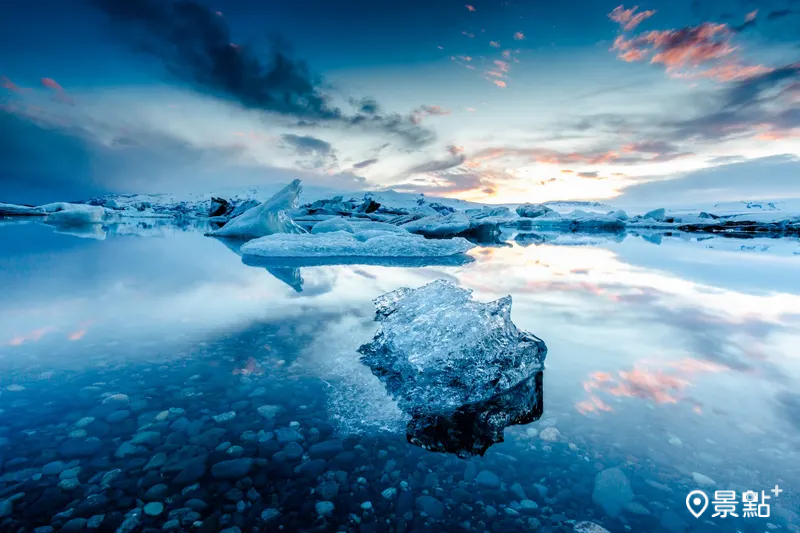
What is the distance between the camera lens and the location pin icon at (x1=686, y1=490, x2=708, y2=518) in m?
1.40

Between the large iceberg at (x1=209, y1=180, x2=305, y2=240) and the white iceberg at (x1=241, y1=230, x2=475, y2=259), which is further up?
the large iceberg at (x1=209, y1=180, x2=305, y2=240)

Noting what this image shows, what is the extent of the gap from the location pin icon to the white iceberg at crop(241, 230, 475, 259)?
7.53 metres

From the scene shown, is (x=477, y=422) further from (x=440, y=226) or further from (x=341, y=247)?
(x=440, y=226)

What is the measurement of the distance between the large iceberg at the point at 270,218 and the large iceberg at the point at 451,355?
10.4 meters

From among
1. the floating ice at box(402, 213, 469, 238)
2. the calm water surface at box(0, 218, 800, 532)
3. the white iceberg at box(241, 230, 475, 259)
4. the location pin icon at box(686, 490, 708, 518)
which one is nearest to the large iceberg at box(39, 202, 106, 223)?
the floating ice at box(402, 213, 469, 238)

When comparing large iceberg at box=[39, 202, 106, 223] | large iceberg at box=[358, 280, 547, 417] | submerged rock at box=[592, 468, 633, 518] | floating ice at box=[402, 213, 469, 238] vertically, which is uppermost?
large iceberg at box=[39, 202, 106, 223]

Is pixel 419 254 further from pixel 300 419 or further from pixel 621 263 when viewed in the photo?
pixel 300 419

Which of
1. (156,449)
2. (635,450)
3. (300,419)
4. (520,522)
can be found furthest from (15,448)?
(635,450)

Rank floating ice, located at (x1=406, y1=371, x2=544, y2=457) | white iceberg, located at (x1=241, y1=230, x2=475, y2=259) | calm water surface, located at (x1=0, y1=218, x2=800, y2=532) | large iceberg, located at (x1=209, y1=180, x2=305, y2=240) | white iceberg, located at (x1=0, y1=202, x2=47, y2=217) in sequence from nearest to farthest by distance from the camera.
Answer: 1. calm water surface, located at (x1=0, y1=218, x2=800, y2=532)
2. floating ice, located at (x1=406, y1=371, x2=544, y2=457)
3. white iceberg, located at (x1=241, y1=230, x2=475, y2=259)
4. large iceberg, located at (x1=209, y1=180, x2=305, y2=240)
5. white iceberg, located at (x1=0, y1=202, x2=47, y2=217)

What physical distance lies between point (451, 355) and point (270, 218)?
11.2 metres

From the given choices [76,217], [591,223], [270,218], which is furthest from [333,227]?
[591,223]

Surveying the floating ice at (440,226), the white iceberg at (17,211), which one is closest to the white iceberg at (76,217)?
the white iceberg at (17,211)

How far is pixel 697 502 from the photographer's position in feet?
4.74

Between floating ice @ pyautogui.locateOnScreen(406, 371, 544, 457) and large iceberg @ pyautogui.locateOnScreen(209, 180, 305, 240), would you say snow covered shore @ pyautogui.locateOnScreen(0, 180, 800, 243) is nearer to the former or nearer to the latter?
large iceberg @ pyautogui.locateOnScreen(209, 180, 305, 240)
